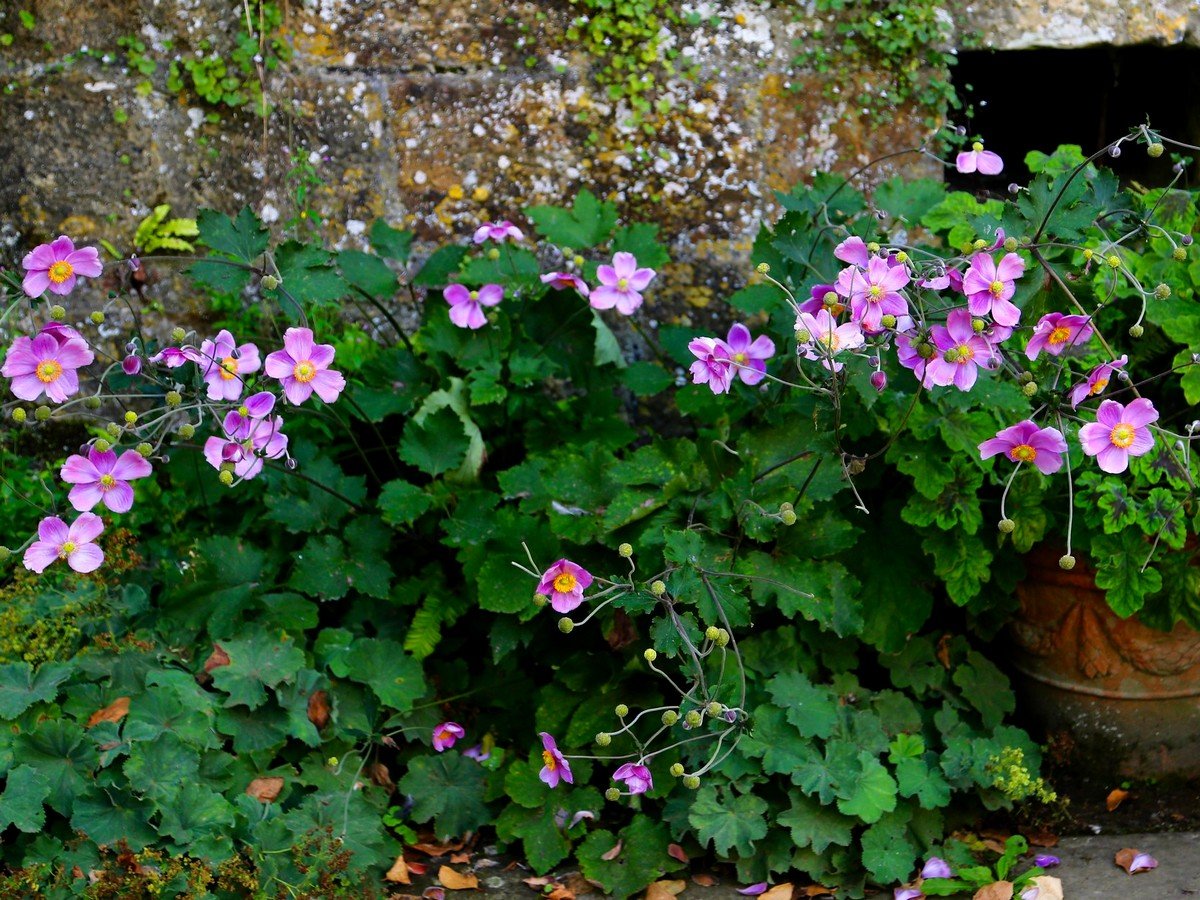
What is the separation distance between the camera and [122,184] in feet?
10.3

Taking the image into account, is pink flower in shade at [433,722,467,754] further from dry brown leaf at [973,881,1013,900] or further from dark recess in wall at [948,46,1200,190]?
dark recess in wall at [948,46,1200,190]

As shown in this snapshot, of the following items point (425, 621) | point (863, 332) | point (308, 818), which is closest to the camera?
point (863, 332)

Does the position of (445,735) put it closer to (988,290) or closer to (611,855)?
(611,855)

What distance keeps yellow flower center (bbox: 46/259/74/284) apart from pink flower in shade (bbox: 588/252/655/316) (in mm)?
1128

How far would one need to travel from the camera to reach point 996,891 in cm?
218

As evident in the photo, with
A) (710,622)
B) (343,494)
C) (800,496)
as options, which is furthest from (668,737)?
(343,494)

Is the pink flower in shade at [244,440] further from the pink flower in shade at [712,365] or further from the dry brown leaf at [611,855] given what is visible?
the dry brown leaf at [611,855]

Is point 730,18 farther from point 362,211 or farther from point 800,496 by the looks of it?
point 800,496

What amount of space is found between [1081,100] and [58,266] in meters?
3.12

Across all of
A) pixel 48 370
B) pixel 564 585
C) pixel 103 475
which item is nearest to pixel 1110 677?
pixel 564 585

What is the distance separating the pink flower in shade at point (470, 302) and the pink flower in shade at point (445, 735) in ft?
3.14

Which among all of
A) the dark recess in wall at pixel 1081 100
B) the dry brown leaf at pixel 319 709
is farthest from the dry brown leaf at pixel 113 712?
the dark recess in wall at pixel 1081 100

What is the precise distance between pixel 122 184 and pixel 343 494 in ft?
4.00

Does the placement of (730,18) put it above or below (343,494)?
above
